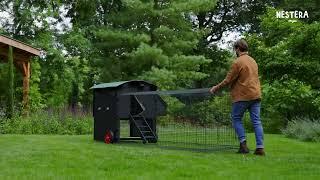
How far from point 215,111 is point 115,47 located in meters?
16.5

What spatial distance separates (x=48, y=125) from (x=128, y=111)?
554 cm

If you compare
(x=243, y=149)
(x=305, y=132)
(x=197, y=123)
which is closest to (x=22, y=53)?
(x=305, y=132)

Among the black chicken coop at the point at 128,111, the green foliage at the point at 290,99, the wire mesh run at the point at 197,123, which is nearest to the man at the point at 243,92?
the wire mesh run at the point at 197,123

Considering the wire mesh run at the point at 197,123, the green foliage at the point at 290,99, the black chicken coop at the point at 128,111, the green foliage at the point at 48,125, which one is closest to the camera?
the wire mesh run at the point at 197,123

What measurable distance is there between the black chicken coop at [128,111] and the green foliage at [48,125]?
4.71m

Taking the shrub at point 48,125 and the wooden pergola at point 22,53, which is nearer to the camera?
the shrub at point 48,125

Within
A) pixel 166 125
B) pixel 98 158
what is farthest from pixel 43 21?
pixel 98 158

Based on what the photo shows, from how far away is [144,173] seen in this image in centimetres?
490

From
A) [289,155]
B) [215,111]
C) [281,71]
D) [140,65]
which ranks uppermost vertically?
[140,65]

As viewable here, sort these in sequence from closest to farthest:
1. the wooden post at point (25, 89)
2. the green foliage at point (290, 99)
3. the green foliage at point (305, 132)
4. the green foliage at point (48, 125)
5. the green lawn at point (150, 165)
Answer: the green lawn at point (150, 165), the green foliage at point (305, 132), the green foliage at point (48, 125), the green foliage at point (290, 99), the wooden post at point (25, 89)

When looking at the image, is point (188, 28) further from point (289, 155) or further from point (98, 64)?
point (289, 155)

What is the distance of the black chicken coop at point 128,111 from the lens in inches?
358

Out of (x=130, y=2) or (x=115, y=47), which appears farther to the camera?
(x=115, y=47)

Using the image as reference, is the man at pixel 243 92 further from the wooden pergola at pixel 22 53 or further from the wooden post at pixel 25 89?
the wooden pergola at pixel 22 53
